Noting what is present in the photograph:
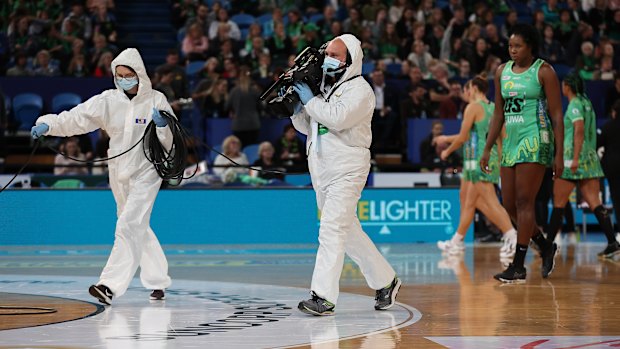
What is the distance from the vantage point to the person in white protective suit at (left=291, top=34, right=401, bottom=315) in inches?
300

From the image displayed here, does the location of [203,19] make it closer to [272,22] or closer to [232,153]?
[272,22]

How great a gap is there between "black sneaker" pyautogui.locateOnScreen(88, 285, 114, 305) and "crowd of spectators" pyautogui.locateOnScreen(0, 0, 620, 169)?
8.07 m

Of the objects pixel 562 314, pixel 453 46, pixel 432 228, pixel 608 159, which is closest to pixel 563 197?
pixel 608 159

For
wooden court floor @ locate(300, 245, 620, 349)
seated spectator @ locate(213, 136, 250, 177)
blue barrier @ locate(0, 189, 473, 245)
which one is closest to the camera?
wooden court floor @ locate(300, 245, 620, 349)

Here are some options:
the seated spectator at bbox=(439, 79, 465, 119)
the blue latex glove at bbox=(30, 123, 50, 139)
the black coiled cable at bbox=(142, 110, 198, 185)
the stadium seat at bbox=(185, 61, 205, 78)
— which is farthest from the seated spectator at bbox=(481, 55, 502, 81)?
the blue latex glove at bbox=(30, 123, 50, 139)

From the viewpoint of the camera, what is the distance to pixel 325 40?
19.0 metres

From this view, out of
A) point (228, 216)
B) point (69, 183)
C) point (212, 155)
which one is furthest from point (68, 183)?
point (212, 155)

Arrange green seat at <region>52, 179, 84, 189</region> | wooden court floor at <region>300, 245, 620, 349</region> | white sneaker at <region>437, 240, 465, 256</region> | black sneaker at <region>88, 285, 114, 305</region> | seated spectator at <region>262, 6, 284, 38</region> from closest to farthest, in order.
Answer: wooden court floor at <region>300, 245, 620, 349</region> → black sneaker at <region>88, 285, 114, 305</region> → white sneaker at <region>437, 240, 465, 256</region> → green seat at <region>52, 179, 84, 189</region> → seated spectator at <region>262, 6, 284, 38</region>

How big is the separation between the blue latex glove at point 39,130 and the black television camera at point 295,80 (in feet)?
5.29

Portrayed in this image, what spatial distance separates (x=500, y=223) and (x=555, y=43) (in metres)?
7.81

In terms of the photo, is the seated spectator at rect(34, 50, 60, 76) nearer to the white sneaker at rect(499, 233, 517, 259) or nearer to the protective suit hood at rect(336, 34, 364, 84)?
the white sneaker at rect(499, 233, 517, 259)

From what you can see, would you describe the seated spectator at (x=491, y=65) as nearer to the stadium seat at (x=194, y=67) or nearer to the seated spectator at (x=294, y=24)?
the seated spectator at (x=294, y=24)

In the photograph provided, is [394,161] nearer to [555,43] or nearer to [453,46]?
[453,46]

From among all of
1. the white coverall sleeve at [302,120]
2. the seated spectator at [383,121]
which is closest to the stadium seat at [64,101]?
the seated spectator at [383,121]
